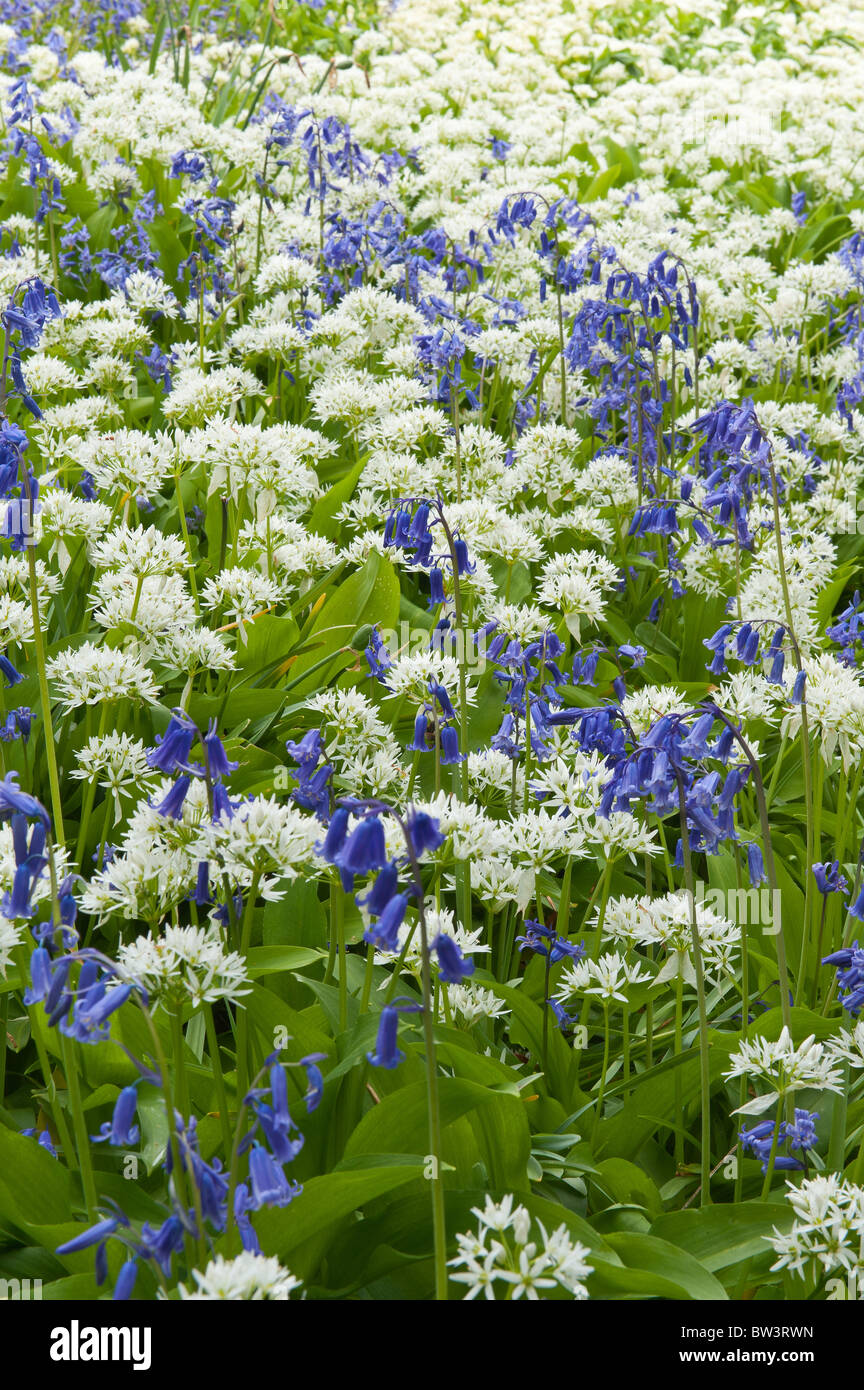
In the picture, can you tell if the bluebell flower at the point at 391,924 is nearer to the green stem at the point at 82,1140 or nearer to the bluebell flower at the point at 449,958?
the bluebell flower at the point at 449,958

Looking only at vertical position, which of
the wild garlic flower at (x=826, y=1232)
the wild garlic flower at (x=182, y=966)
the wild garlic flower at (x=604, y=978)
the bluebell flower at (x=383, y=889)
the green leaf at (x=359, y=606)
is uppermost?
the green leaf at (x=359, y=606)

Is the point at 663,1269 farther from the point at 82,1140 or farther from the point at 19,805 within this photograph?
the point at 19,805

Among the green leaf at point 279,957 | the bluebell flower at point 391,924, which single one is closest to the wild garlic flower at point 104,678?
the green leaf at point 279,957

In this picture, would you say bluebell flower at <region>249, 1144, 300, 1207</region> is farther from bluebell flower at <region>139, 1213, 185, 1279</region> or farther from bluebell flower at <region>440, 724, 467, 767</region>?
bluebell flower at <region>440, 724, 467, 767</region>

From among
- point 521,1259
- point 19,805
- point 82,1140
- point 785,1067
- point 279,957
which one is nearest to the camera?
point 521,1259

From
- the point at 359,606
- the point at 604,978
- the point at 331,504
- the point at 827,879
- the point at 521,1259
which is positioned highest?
the point at 331,504

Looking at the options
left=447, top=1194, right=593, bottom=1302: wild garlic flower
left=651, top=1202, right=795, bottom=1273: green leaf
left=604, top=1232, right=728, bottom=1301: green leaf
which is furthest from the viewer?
left=651, top=1202, right=795, bottom=1273: green leaf

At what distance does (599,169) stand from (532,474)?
5.85m

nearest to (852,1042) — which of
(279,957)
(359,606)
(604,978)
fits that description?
(604,978)

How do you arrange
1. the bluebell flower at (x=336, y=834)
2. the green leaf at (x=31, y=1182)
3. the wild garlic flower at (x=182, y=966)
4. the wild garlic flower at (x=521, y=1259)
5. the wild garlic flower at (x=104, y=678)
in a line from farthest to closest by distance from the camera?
the wild garlic flower at (x=104, y=678), the green leaf at (x=31, y=1182), the wild garlic flower at (x=182, y=966), the bluebell flower at (x=336, y=834), the wild garlic flower at (x=521, y=1259)

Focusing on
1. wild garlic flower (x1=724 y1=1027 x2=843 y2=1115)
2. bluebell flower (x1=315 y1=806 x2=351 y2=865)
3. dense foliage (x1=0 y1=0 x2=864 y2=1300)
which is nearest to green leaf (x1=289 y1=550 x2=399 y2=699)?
dense foliage (x1=0 y1=0 x2=864 y2=1300)

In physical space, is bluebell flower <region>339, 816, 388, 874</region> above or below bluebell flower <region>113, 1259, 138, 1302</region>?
above

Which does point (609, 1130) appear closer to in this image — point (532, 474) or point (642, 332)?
Answer: point (532, 474)
